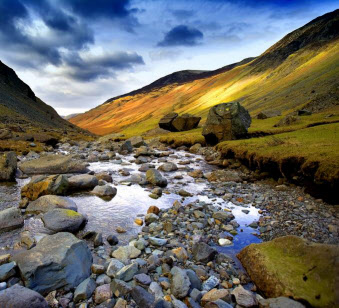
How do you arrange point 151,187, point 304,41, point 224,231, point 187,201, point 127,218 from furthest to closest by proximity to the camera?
point 304,41 < point 151,187 < point 187,201 < point 127,218 < point 224,231

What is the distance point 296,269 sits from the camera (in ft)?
20.7

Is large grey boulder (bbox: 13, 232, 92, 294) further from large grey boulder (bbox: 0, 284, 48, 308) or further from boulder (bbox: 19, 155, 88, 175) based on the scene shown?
boulder (bbox: 19, 155, 88, 175)

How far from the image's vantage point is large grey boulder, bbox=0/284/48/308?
4.82m

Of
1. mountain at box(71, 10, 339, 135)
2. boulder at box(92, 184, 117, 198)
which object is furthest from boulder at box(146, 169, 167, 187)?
mountain at box(71, 10, 339, 135)

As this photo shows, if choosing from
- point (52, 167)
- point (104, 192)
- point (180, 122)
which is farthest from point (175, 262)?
point (180, 122)

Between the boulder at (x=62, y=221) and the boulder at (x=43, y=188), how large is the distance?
375 cm

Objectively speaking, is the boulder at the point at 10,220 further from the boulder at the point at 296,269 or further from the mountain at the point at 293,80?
the mountain at the point at 293,80

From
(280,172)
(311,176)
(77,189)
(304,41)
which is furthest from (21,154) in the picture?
(304,41)

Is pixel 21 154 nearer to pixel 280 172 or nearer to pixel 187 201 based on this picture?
pixel 187 201

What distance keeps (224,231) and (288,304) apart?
15.7 ft

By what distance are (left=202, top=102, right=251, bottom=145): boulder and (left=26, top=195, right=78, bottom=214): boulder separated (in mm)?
25606

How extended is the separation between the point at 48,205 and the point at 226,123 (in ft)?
88.1

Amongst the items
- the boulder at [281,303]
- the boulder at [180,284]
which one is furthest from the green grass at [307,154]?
the boulder at [180,284]

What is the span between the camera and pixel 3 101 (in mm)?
84625
